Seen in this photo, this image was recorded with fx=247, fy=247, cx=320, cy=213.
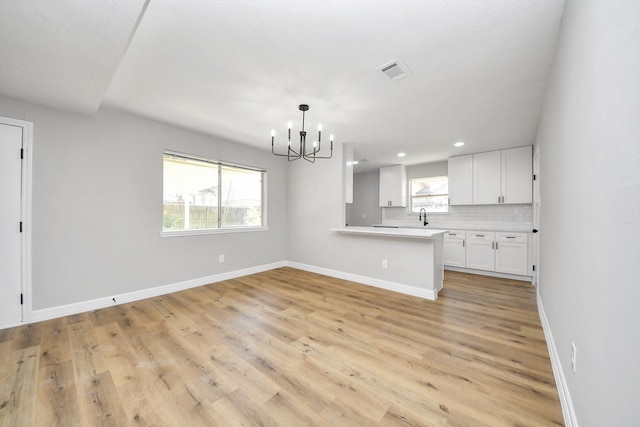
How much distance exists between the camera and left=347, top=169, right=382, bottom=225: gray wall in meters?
7.00

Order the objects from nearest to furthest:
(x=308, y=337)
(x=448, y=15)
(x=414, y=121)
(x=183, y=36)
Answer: (x=448, y=15), (x=183, y=36), (x=308, y=337), (x=414, y=121)

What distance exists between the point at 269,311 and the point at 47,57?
3018 mm

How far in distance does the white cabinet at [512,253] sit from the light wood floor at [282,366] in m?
1.37

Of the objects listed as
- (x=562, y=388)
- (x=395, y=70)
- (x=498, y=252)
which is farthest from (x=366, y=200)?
(x=562, y=388)

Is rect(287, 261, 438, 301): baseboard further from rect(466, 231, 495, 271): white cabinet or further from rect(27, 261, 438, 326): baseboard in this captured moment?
rect(466, 231, 495, 271): white cabinet

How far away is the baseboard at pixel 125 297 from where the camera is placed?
2.72 m

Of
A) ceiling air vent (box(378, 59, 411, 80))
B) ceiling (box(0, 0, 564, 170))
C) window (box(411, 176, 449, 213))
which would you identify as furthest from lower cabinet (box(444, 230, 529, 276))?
ceiling air vent (box(378, 59, 411, 80))

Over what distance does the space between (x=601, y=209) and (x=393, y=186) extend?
17.5 ft

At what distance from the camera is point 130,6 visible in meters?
1.46

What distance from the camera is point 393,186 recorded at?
6207 mm

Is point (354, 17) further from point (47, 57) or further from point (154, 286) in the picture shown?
point (154, 286)

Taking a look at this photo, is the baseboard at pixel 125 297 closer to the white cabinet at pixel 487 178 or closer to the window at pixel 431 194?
the window at pixel 431 194

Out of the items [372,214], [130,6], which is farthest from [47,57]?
[372,214]

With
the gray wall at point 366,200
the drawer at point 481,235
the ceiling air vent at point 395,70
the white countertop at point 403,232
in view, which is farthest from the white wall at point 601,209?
the gray wall at point 366,200
